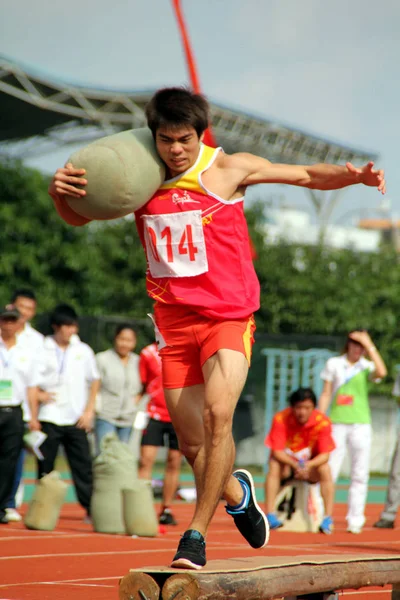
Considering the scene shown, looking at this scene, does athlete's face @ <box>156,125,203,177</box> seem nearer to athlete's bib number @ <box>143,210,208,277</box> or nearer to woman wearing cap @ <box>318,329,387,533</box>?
athlete's bib number @ <box>143,210,208,277</box>

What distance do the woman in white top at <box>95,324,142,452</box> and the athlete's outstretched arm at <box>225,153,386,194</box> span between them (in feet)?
22.6

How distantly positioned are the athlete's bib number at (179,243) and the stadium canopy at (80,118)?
107ft

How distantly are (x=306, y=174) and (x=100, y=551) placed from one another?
4.16 metres

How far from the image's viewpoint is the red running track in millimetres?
6742

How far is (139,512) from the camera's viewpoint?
10.6 m

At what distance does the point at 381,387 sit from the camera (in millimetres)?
25438

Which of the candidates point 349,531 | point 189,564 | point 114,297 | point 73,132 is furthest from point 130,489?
point 73,132

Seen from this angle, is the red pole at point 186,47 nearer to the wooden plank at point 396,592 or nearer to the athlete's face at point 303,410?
the athlete's face at point 303,410

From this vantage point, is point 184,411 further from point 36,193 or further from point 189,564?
point 36,193

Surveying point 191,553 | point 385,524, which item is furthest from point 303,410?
point 191,553

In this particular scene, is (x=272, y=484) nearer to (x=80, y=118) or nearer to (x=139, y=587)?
(x=139, y=587)

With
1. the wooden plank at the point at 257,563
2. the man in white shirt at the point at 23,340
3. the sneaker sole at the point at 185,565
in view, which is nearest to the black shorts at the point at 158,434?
the man in white shirt at the point at 23,340

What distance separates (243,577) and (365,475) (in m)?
7.76

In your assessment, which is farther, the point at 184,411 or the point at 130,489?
the point at 130,489
